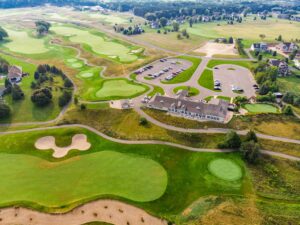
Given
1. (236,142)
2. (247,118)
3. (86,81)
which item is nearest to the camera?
(236,142)

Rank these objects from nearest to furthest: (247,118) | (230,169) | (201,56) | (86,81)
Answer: (230,169)
(247,118)
(86,81)
(201,56)

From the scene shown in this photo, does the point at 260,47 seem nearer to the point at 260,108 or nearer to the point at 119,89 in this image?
the point at 260,108

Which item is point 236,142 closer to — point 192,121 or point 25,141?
point 192,121

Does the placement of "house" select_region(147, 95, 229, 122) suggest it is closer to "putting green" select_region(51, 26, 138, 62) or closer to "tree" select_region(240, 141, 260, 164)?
"tree" select_region(240, 141, 260, 164)

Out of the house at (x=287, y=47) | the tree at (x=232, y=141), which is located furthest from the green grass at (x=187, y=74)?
the house at (x=287, y=47)

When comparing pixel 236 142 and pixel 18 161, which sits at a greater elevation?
pixel 236 142

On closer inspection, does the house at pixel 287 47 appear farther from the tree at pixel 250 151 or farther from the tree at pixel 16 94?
the tree at pixel 16 94

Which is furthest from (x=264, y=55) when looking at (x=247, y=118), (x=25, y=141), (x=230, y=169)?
(x=25, y=141)
